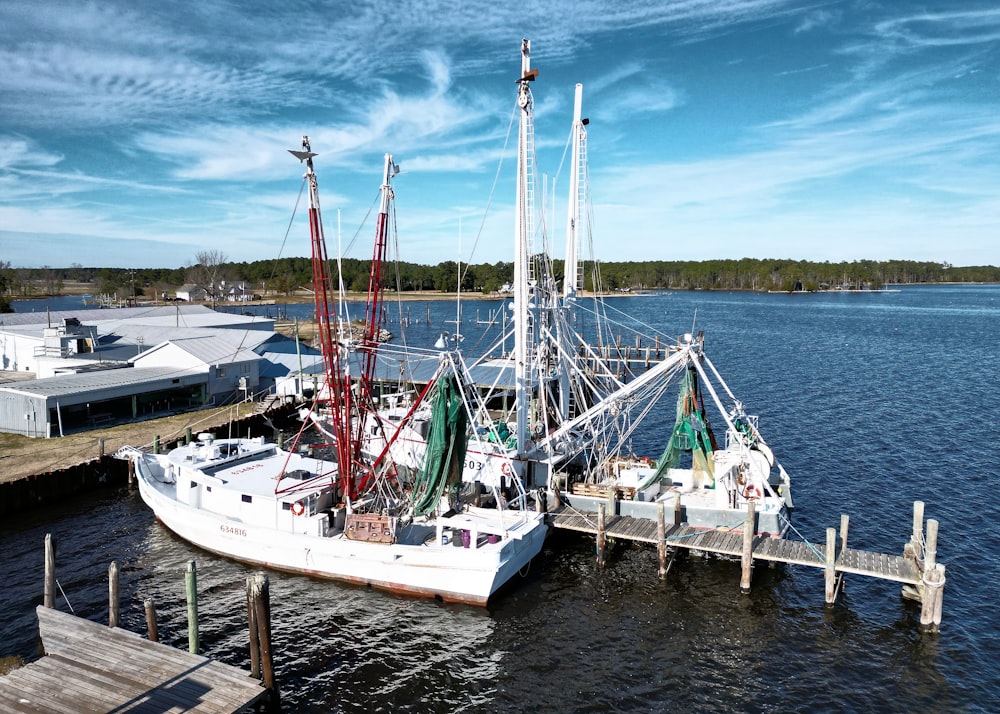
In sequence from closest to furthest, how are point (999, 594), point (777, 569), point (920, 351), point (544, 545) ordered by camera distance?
point (999, 594) < point (777, 569) < point (544, 545) < point (920, 351)

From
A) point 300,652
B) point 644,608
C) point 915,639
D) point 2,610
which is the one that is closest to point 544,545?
point 644,608

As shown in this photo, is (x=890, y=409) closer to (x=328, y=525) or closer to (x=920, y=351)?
(x=920, y=351)

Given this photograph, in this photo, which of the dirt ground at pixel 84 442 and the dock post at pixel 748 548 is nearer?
the dock post at pixel 748 548

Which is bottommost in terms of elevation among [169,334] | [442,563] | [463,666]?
[463,666]

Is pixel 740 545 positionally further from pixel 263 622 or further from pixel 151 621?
pixel 151 621

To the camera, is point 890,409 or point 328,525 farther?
point 890,409

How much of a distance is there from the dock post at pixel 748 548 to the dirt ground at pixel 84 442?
35.0 meters

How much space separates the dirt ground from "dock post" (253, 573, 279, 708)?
82.6ft

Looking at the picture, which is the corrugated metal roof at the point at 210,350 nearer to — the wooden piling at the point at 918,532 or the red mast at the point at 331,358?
the red mast at the point at 331,358

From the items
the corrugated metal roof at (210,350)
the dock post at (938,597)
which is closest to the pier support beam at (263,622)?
the dock post at (938,597)

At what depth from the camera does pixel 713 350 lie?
102 metres

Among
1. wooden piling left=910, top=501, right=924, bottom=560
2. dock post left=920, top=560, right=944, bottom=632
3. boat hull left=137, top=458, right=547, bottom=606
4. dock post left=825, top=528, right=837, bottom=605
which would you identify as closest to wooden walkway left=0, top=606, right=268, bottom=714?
boat hull left=137, top=458, right=547, bottom=606

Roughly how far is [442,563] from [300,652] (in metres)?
6.02

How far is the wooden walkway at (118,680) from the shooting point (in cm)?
1758
